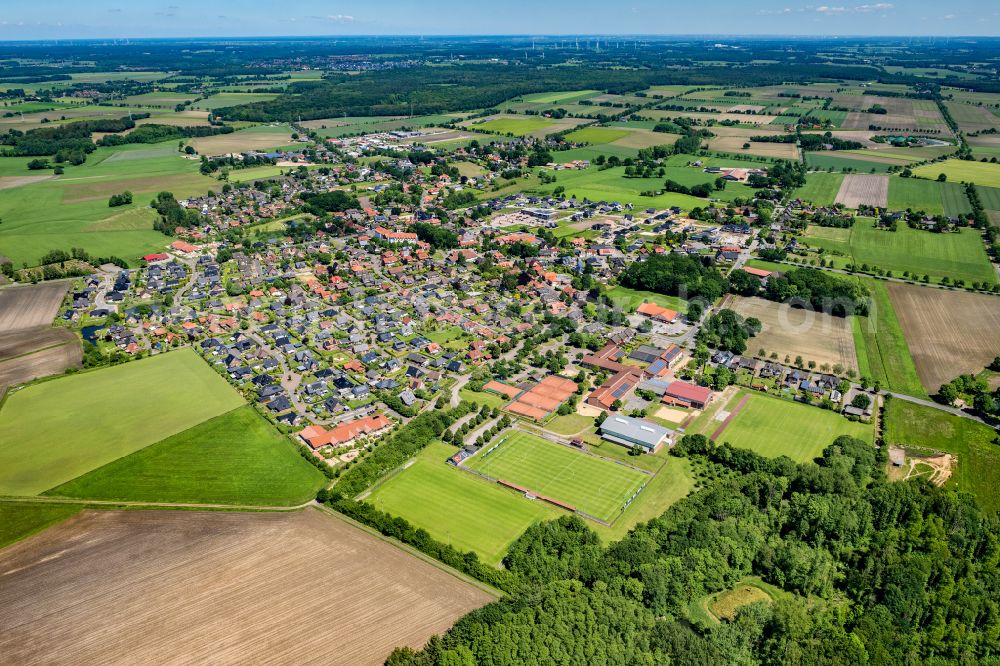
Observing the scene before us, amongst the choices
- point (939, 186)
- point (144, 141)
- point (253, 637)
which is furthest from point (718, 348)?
point (144, 141)

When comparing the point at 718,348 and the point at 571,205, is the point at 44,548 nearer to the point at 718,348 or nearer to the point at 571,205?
the point at 718,348

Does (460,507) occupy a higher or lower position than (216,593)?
higher

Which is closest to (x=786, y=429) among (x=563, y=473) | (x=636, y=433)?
(x=636, y=433)

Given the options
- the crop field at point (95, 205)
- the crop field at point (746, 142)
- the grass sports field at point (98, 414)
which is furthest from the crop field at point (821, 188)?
the crop field at point (95, 205)

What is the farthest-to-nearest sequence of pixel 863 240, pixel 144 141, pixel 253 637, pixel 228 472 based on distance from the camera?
1. pixel 144 141
2. pixel 863 240
3. pixel 228 472
4. pixel 253 637

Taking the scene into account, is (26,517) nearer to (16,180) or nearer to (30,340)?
(30,340)

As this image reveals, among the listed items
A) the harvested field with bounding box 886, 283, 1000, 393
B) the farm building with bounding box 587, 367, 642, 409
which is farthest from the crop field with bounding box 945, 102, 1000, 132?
the farm building with bounding box 587, 367, 642, 409
